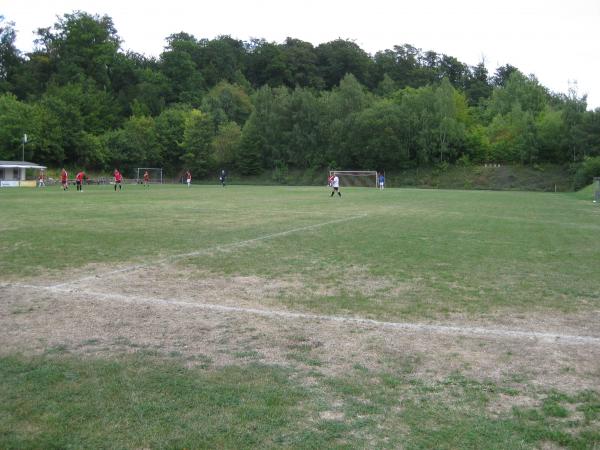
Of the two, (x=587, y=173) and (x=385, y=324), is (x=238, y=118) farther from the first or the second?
(x=385, y=324)

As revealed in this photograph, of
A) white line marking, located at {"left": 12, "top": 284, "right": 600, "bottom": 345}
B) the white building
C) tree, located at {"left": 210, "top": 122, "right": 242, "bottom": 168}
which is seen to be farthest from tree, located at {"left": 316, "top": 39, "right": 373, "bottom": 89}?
white line marking, located at {"left": 12, "top": 284, "right": 600, "bottom": 345}

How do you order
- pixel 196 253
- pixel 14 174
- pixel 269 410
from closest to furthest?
pixel 269 410
pixel 196 253
pixel 14 174

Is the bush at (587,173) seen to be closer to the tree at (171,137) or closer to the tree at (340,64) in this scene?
the tree at (171,137)

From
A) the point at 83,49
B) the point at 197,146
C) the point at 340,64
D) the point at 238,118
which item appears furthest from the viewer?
the point at 340,64

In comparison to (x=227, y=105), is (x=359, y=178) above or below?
below

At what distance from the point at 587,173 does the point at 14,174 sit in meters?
63.8

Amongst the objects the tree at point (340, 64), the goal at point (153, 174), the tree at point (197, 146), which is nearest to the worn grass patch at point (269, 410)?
the goal at point (153, 174)

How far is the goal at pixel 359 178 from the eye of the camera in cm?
7419

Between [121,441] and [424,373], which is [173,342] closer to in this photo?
[121,441]

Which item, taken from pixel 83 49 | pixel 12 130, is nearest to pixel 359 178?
pixel 12 130

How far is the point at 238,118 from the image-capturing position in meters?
98.7

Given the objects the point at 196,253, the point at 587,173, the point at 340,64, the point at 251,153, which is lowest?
the point at 196,253

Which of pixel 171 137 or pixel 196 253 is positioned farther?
pixel 171 137

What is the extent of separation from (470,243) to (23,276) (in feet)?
34.4
